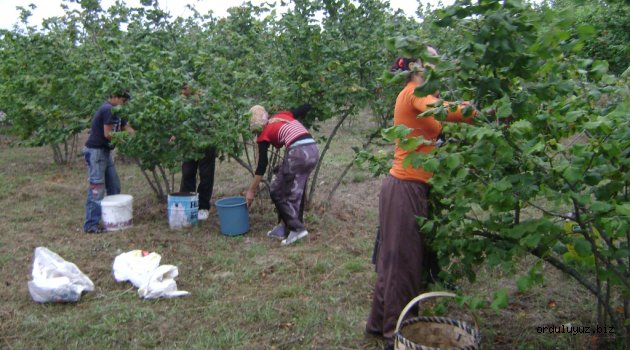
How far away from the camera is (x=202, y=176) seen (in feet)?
22.2

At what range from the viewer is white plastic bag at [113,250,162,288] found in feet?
15.2

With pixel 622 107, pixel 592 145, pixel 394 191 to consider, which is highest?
pixel 622 107

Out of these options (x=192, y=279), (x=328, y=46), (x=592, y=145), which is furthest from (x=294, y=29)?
(x=592, y=145)

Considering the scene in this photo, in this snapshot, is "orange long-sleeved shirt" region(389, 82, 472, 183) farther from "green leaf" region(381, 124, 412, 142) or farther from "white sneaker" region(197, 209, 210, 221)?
"white sneaker" region(197, 209, 210, 221)

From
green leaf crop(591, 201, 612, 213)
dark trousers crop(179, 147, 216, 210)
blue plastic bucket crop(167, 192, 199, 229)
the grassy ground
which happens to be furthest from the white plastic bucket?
green leaf crop(591, 201, 612, 213)

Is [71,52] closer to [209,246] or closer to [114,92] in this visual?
[114,92]

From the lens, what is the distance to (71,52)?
7.76m

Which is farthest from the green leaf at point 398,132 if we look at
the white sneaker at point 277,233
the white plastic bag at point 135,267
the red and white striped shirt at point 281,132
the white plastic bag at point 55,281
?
the white sneaker at point 277,233

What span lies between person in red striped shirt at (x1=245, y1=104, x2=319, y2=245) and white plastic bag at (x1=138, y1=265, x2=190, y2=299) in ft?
4.77

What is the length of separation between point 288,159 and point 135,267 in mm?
1767

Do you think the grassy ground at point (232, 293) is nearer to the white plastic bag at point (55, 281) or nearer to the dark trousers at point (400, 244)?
the white plastic bag at point (55, 281)

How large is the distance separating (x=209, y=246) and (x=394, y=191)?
119 inches

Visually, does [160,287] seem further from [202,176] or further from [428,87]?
[428,87]

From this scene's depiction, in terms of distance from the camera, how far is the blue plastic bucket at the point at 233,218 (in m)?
6.03
